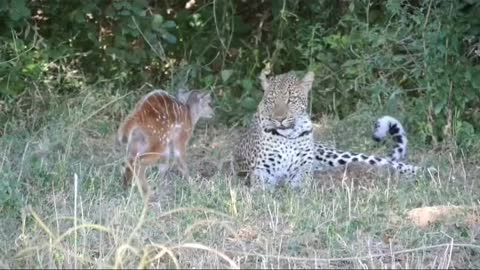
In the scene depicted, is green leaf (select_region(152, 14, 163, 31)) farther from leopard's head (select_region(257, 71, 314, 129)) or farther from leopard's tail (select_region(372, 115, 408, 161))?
leopard's tail (select_region(372, 115, 408, 161))

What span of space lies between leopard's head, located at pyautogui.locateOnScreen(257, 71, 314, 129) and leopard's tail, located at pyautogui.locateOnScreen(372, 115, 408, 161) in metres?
0.95

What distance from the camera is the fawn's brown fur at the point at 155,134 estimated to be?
8047mm

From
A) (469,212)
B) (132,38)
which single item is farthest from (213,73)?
(469,212)

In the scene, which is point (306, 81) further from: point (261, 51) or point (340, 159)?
point (261, 51)

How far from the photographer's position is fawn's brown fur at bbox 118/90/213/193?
805cm

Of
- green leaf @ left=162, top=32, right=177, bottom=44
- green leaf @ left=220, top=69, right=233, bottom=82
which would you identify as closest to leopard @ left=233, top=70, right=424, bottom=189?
green leaf @ left=162, top=32, right=177, bottom=44

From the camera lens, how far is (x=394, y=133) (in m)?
9.37

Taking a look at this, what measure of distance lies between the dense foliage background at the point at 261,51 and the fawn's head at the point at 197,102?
1094 millimetres

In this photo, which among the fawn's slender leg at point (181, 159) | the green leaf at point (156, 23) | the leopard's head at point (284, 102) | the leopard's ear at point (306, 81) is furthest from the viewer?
the green leaf at point (156, 23)

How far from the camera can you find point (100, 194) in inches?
296

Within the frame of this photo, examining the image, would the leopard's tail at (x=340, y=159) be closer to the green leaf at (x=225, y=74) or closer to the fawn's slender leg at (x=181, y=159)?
the fawn's slender leg at (x=181, y=159)

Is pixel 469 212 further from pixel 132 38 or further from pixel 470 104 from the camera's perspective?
pixel 132 38

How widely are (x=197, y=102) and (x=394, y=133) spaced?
1.65m

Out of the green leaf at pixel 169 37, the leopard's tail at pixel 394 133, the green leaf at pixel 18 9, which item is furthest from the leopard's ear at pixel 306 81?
the green leaf at pixel 18 9
